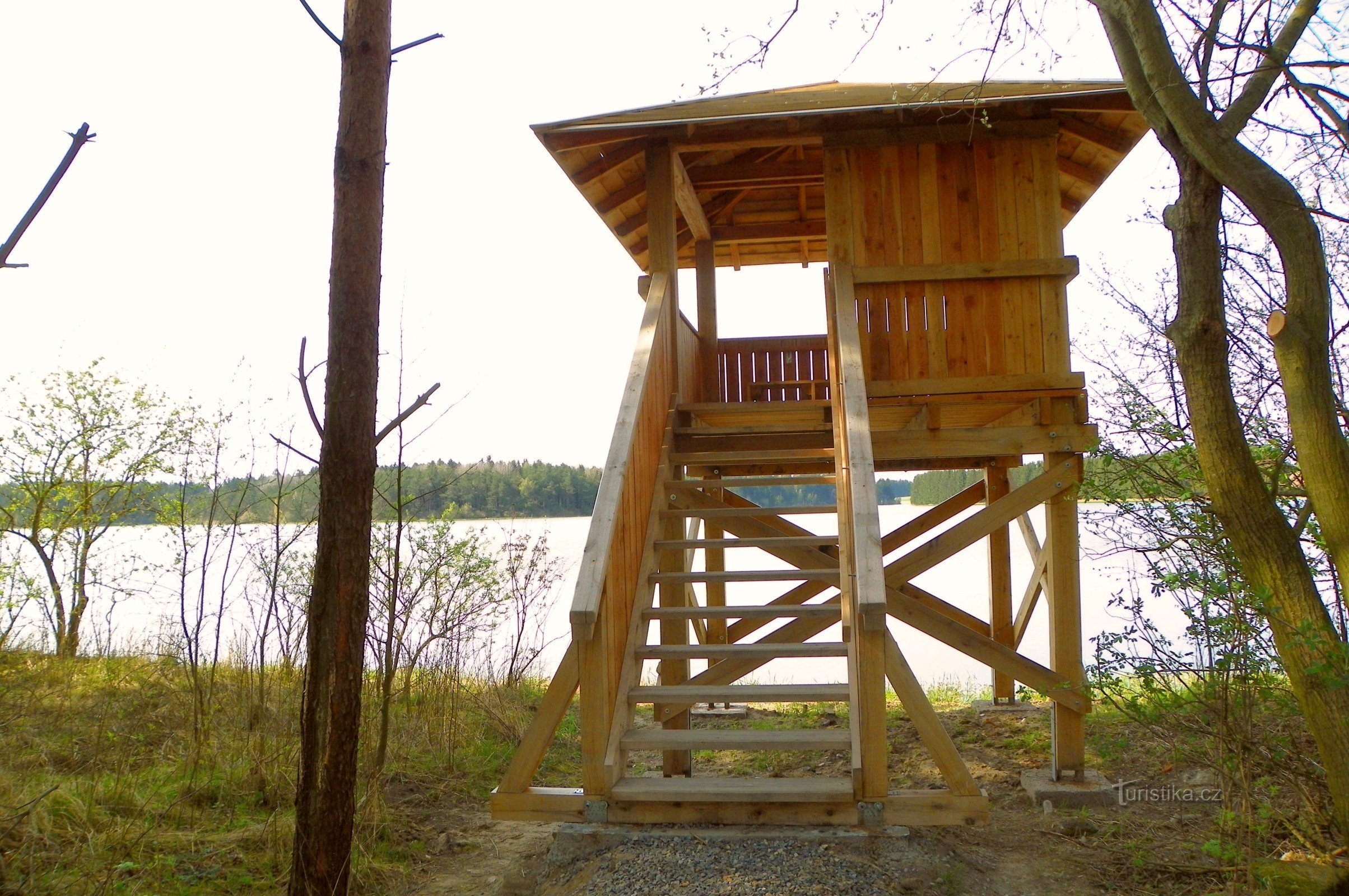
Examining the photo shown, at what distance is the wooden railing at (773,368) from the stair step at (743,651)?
16.4 ft

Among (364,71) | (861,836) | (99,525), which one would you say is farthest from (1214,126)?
(99,525)

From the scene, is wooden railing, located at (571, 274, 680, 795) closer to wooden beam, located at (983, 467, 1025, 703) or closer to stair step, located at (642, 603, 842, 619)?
stair step, located at (642, 603, 842, 619)

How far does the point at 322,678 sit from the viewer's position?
4.59 meters

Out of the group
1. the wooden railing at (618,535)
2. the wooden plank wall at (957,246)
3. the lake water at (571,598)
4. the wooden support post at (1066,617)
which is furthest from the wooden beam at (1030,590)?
the wooden railing at (618,535)

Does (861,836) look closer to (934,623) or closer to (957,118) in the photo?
(934,623)

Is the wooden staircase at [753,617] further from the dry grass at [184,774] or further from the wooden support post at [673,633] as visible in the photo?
the dry grass at [184,774]

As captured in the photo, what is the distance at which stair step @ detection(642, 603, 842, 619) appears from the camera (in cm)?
581

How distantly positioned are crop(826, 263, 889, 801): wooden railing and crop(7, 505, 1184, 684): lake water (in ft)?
2.71

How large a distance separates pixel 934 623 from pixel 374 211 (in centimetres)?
498

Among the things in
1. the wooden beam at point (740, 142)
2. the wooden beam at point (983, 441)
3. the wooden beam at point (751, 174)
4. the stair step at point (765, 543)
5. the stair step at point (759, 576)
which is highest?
the wooden beam at point (751, 174)

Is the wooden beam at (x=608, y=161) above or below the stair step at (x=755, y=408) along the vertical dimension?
above

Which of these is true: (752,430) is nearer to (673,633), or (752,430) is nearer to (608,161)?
(673,633)

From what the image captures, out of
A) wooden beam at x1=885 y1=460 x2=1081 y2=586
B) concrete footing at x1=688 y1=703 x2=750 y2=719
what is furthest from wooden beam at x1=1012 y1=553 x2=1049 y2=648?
concrete footing at x1=688 y1=703 x2=750 y2=719

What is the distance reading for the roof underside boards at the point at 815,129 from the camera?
22.3ft
